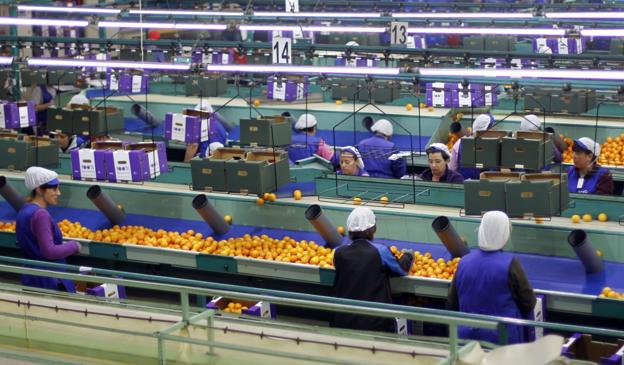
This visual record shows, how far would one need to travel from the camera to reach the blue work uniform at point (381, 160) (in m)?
11.7

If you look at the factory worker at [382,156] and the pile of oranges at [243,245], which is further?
the factory worker at [382,156]

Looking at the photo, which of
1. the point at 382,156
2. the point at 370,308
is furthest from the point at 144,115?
the point at 370,308

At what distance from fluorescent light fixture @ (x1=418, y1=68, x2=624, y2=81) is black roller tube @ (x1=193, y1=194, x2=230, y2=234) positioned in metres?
2.46

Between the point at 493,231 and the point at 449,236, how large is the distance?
3.95 ft

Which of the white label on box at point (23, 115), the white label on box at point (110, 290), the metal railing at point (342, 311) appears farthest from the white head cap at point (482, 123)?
the white label on box at point (23, 115)

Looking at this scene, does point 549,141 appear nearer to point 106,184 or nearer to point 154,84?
point 106,184

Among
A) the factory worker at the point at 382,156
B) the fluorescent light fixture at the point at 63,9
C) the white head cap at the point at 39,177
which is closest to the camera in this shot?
the white head cap at the point at 39,177

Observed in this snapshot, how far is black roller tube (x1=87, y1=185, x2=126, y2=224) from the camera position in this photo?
10.5 metres

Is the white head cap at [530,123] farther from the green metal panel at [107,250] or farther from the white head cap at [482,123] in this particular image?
the green metal panel at [107,250]

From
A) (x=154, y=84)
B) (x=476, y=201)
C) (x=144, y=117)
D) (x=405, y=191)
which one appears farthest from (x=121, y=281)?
(x=154, y=84)

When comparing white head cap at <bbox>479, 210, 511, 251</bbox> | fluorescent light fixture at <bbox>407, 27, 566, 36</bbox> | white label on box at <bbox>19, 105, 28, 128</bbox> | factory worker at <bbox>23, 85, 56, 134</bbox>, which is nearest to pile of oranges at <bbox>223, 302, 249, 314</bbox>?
white head cap at <bbox>479, 210, 511, 251</bbox>

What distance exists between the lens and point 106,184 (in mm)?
11078

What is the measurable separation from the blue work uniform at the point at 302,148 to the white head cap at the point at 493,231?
18.3 feet

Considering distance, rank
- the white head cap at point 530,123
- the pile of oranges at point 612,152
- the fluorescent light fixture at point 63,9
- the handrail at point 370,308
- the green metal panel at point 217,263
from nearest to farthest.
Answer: the handrail at point 370,308 < the green metal panel at point 217,263 < the white head cap at point 530,123 < the pile of oranges at point 612,152 < the fluorescent light fixture at point 63,9
